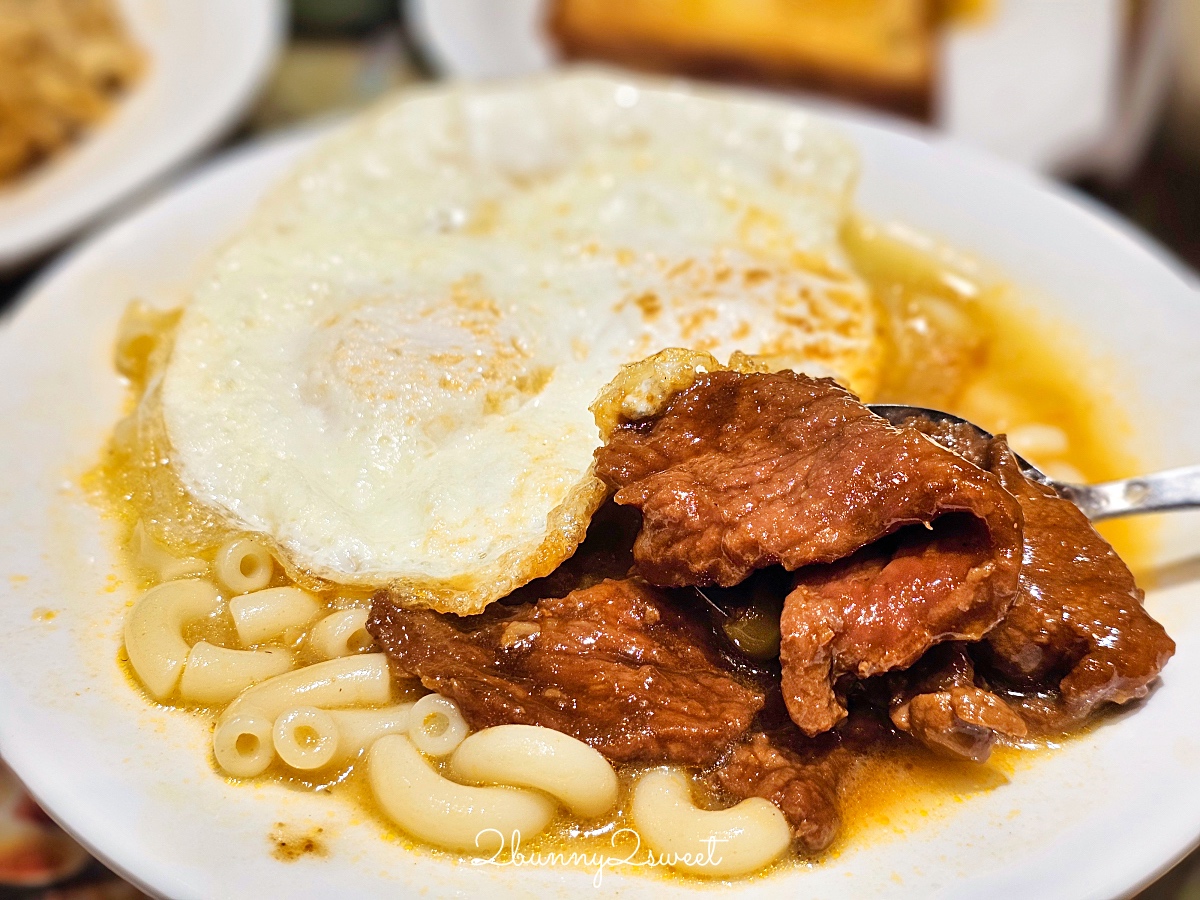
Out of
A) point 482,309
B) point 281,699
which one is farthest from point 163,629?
point 482,309

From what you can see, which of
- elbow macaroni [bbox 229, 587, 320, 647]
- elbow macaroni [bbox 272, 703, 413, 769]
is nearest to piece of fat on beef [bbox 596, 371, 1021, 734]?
elbow macaroni [bbox 272, 703, 413, 769]

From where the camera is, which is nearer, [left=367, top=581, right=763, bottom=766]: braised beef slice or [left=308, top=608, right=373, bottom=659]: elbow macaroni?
[left=367, top=581, right=763, bottom=766]: braised beef slice

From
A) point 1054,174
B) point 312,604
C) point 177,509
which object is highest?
point 177,509

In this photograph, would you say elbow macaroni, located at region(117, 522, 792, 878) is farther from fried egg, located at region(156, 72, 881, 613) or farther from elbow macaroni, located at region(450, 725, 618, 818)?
fried egg, located at region(156, 72, 881, 613)

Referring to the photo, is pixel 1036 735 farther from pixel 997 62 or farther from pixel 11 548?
pixel 997 62

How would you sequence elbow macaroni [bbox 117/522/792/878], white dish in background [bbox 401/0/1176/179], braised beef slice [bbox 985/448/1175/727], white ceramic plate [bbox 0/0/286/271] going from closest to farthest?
1. elbow macaroni [bbox 117/522/792/878]
2. braised beef slice [bbox 985/448/1175/727]
3. white ceramic plate [bbox 0/0/286/271]
4. white dish in background [bbox 401/0/1176/179]

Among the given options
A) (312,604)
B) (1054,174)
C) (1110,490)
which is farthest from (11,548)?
(1054,174)
